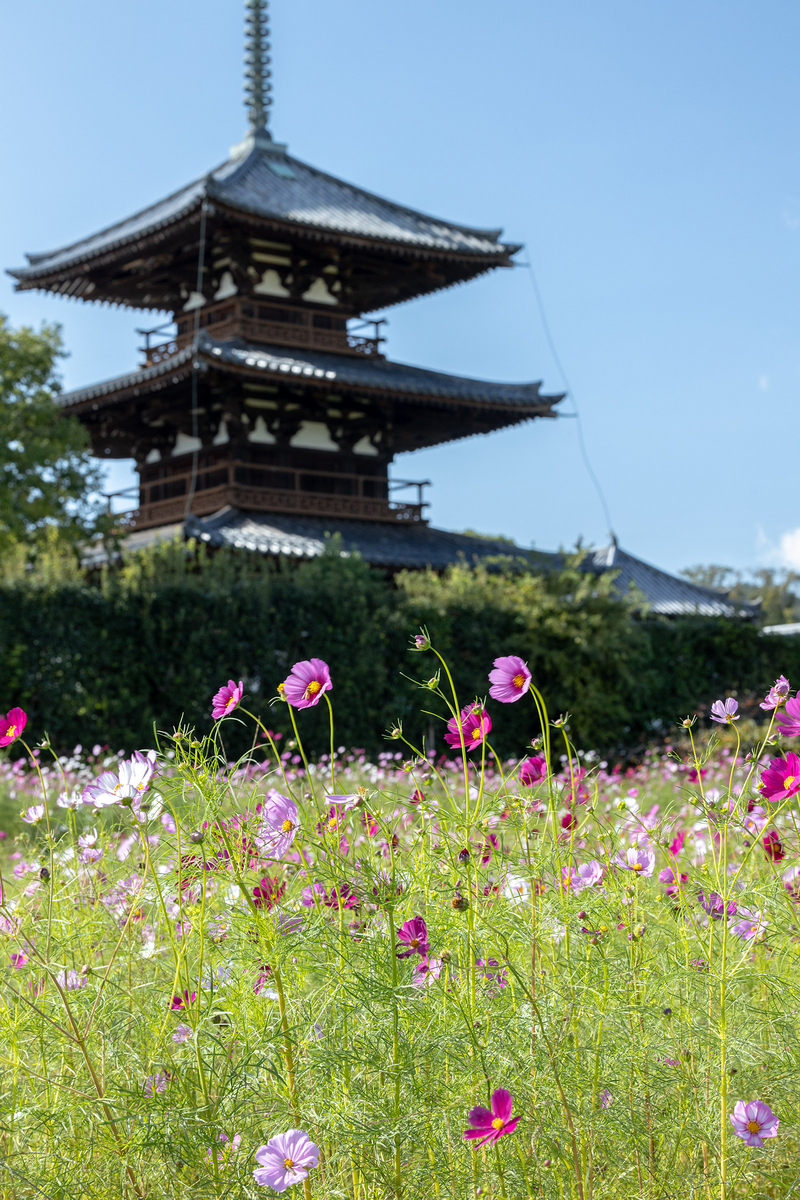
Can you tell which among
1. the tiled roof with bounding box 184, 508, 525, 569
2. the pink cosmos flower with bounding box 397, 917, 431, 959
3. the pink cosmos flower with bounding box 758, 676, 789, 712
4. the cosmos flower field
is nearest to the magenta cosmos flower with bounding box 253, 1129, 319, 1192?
the cosmos flower field

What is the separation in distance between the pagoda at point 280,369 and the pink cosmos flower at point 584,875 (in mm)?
13742

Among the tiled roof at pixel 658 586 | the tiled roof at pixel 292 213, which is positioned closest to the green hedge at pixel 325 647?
the tiled roof at pixel 658 586

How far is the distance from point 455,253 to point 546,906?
18.6 metres

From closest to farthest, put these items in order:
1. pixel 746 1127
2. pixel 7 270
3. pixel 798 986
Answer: pixel 746 1127 → pixel 798 986 → pixel 7 270

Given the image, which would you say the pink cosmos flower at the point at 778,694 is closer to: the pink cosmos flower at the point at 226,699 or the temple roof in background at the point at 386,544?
the pink cosmos flower at the point at 226,699

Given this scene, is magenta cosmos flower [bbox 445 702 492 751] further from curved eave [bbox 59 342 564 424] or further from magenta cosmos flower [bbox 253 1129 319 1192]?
curved eave [bbox 59 342 564 424]

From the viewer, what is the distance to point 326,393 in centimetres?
1805

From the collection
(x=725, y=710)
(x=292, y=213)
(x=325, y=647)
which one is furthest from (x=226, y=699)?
(x=292, y=213)

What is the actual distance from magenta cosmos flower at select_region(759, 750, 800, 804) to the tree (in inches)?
679

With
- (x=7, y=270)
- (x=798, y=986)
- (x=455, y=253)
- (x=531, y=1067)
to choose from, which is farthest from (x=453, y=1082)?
(x=7, y=270)

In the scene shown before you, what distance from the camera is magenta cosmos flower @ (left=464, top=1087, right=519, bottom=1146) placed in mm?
1665

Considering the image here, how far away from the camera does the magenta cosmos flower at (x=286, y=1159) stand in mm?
1648

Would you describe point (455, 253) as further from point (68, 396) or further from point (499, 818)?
point (499, 818)

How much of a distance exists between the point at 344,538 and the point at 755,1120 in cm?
1575
